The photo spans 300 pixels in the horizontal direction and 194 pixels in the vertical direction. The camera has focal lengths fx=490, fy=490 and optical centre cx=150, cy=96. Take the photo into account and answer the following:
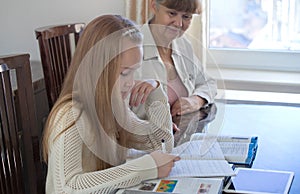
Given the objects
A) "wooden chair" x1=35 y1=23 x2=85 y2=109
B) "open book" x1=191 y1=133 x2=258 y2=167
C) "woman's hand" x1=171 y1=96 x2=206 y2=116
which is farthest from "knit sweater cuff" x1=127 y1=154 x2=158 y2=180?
"wooden chair" x1=35 y1=23 x2=85 y2=109

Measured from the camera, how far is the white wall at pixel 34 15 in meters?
2.59

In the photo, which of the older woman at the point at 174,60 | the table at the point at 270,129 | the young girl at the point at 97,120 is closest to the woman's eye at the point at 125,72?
the young girl at the point at 97,120

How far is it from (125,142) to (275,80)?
1.29 metres

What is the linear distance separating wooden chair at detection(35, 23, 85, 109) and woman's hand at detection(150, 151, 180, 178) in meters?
0.87

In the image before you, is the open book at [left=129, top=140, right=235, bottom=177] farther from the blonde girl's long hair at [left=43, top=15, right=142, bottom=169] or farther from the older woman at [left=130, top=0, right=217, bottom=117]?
the older woman at [left=130, top=0, right=217, bottom=117]

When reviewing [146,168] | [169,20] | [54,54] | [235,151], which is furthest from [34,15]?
[146,168]

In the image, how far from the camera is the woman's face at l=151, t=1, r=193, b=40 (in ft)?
6.43

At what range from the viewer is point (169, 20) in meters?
1.99

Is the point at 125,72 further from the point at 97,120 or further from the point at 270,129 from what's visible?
the point at 270,129

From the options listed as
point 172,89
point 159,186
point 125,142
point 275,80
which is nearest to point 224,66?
point 275,80

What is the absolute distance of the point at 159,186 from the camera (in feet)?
3.59

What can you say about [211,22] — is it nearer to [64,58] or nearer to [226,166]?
[64,58]

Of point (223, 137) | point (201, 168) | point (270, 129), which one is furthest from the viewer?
point (270, 129)

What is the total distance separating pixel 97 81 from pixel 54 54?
2.99 ft
